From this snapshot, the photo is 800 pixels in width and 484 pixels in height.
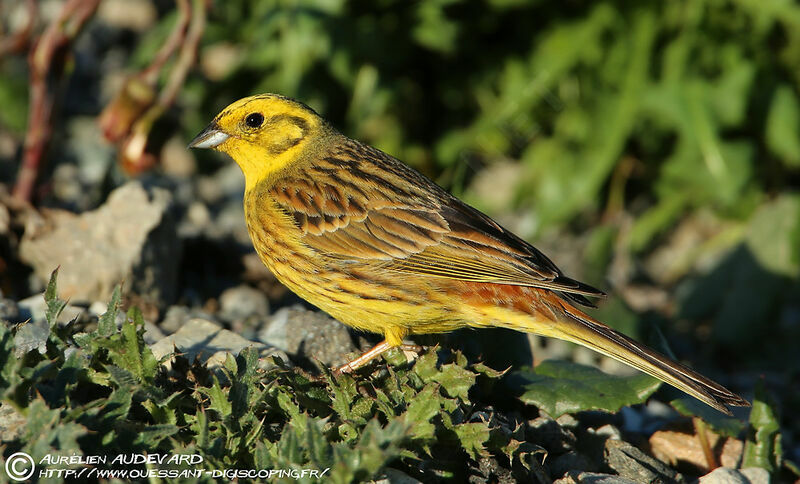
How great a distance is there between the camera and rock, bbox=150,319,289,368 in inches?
133

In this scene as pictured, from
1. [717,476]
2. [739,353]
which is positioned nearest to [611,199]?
[739,353]

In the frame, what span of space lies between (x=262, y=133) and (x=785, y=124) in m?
3.29

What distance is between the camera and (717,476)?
10.2 feet

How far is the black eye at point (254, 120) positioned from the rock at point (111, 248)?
0.57m

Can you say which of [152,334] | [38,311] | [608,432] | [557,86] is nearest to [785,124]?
[557,86]

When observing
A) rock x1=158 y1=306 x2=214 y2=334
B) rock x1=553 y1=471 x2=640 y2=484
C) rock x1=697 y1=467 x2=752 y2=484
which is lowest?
rock x1=158 y1=306 x2=214 y2=334

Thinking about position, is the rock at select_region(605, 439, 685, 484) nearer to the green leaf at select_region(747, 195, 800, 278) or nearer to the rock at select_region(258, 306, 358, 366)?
the rock at select_region(258, 306, 358, 366)

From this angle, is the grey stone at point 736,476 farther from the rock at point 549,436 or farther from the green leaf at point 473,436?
the green leaf at point 473,436

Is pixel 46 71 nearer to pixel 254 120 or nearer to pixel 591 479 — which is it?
pixel 254 120

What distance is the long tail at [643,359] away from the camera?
10.4 feet

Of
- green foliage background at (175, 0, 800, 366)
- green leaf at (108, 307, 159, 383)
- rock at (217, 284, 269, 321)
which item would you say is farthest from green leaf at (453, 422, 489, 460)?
green foliage background at (175, 0, 800, 366)

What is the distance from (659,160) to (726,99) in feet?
2.69

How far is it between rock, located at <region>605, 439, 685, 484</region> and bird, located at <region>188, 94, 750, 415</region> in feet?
1.01

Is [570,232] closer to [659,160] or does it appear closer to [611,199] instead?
[611,199]
